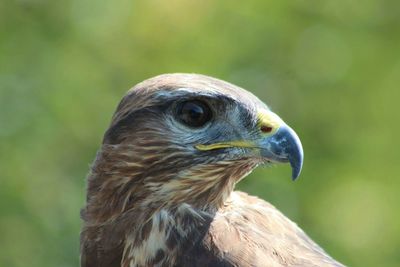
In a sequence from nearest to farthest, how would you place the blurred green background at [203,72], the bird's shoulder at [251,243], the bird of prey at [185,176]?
the bird's shoulder at [251,243]
the bird of prey at [185,176]
the blurred green background at [203,72]

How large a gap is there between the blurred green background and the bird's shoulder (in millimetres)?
2721

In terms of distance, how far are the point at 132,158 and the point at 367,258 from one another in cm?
335

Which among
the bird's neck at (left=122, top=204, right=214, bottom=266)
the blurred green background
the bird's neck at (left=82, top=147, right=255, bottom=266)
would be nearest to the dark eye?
the bird's neck at (left=82, top=147, right=255, bottom=266)

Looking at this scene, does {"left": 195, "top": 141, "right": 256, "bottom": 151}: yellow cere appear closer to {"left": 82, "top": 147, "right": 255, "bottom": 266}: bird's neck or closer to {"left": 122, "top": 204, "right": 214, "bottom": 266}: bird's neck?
{"left": 82, "top": 147, "right": 255, "bottom": 266}: bird's neck

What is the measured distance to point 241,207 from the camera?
5.72 meters

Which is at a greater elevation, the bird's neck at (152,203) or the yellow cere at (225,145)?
the yellow cere at (225,145)

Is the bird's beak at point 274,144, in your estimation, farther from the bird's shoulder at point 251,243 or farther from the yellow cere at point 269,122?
the bird's shoulder at point 251,243

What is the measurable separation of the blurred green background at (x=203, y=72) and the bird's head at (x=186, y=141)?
9.01 ft

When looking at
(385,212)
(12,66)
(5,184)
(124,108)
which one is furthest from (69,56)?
(124,108)

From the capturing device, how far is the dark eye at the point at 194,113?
Answer: 545 centimetres

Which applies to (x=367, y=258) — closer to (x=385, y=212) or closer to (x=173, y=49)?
(x=385, y=212)

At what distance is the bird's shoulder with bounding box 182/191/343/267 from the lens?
5238 millimetres

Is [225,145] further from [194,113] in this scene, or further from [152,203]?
[152,203]

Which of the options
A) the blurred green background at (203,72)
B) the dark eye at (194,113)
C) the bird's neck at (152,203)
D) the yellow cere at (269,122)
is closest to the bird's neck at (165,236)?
the bird's neck at (152,203)
